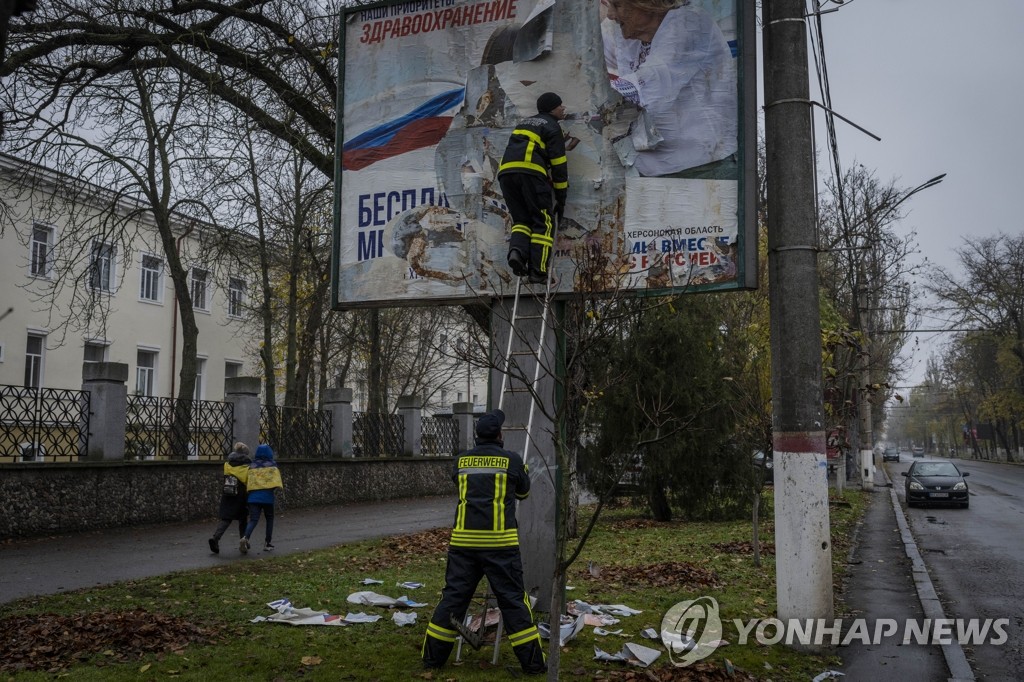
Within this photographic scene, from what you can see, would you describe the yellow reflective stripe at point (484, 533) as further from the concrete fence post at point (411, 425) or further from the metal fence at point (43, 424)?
the concrete fence post at point (411, 425)

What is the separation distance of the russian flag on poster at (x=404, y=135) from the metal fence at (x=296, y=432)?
13.5 metres

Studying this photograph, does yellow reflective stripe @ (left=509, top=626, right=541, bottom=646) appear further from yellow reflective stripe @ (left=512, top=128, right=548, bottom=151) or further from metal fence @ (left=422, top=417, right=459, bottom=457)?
metal fence @ (left=422, top=417, right=459, bottom=457)

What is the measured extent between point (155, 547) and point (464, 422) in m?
19.4

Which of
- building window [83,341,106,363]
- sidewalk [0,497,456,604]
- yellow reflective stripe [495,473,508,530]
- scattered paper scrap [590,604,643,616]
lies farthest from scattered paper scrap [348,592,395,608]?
building window [83,341,106,363]

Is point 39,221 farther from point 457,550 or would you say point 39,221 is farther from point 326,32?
point 457,550

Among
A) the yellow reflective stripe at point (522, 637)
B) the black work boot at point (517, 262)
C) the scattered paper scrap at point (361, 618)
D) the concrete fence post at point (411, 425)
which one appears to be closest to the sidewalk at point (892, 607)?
the yellow reflective stripe at point (522, 637)

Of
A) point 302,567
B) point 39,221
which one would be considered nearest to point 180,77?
point 302,567

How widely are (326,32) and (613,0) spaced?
6.92 m

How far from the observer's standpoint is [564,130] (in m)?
8.91

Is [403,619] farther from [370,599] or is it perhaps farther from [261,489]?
[261,489]

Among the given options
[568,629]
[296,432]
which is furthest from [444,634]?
[296,432]

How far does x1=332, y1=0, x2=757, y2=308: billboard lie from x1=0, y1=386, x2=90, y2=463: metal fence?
8.82 m

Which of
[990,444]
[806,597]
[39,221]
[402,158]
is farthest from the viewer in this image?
[990,444]

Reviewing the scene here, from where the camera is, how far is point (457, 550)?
21.5ft
